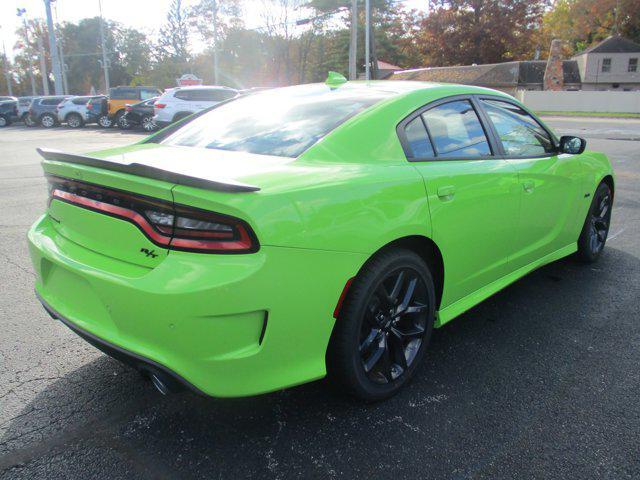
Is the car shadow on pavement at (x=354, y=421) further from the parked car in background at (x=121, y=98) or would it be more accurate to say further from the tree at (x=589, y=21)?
the tree at (x=589, y=21)

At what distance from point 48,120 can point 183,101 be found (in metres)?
11.8

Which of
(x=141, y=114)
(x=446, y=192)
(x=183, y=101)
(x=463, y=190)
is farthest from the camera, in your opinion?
(x=141, y=114)

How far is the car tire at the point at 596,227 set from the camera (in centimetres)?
445

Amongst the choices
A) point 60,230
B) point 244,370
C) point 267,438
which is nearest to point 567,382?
point 267,438

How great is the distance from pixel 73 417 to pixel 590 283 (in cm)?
380

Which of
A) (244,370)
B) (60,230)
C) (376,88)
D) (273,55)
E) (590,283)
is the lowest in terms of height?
(590,283)

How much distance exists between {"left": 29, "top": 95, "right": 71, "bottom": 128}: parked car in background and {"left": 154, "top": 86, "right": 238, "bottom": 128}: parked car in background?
35.0 ft

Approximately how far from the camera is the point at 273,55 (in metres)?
56.9

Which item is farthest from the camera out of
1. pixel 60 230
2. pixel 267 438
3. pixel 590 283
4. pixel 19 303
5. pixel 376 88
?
pixel 590 283

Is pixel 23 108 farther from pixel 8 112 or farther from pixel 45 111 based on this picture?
pixel 45 111

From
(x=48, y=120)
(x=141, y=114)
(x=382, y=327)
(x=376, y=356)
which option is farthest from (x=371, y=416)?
(x=48, y=120)

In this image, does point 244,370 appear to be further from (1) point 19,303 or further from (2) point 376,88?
(1) point 19,303

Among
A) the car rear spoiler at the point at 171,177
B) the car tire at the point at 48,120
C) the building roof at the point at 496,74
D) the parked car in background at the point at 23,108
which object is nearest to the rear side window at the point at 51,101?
the car tire at the point at 48,120

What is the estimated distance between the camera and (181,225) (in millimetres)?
2016
